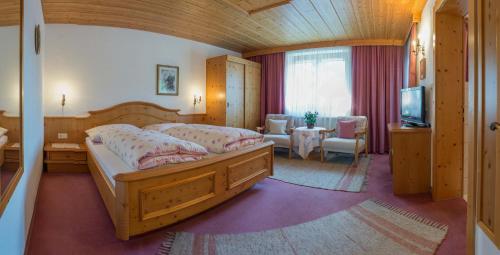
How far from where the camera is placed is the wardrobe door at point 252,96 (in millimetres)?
6383

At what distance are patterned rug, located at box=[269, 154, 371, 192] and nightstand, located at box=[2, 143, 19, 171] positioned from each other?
9.71ft

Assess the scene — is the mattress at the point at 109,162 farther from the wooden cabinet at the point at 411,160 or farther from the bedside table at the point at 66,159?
the wooden cabinet at the point at 411,160

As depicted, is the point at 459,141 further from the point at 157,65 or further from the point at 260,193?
the point at 157,65

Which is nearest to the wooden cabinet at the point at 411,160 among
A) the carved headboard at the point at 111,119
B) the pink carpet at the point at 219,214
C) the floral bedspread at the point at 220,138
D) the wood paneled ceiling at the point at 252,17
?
the pink carpet at the point at 219,214

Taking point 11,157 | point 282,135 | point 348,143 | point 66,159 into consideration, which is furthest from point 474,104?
point 66,159

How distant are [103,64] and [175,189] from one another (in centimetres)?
324

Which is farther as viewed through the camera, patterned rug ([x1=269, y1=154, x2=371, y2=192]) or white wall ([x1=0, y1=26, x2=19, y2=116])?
patterned rug ([x1=269, y1=154, x2=371, y2=192])

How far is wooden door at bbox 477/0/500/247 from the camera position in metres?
1.45

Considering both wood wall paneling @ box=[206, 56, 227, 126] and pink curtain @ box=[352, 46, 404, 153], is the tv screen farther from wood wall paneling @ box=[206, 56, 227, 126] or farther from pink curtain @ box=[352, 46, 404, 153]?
wood wall paneling @ box=[206, 56, 227, 126]

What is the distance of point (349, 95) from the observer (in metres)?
5.94

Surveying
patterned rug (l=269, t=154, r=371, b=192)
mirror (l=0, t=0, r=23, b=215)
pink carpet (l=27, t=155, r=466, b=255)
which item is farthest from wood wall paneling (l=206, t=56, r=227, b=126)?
mirror (l=0, t=0, r=23, b=215)

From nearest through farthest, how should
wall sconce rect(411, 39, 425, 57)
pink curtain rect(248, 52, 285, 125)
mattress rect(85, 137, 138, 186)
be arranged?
mattress rect(85, 137, 138, 186)
wall sconce rect(411, 39, 425, 57)
pink curtain rect(248, 52, 285, 125)

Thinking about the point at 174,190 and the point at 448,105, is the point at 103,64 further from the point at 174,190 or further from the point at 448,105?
the point at 448,105

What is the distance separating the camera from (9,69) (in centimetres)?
144
